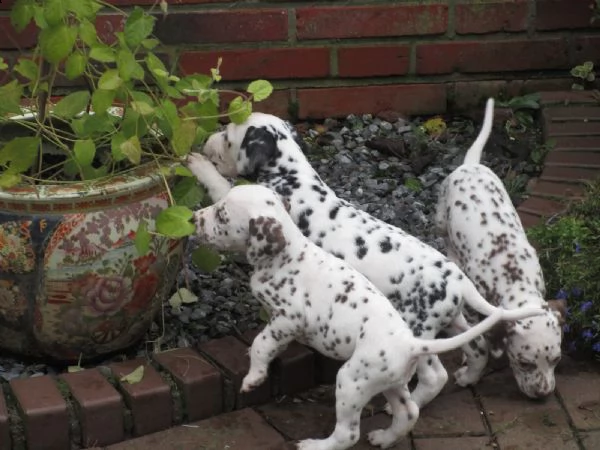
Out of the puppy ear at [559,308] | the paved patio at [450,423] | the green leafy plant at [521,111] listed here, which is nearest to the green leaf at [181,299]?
the paved patio at [450,423]

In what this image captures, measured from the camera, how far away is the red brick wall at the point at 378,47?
5535 millimetres

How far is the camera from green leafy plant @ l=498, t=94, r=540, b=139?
570 centimetres

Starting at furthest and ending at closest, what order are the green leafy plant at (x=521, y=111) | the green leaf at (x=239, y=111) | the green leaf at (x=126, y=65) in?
the green leafy plant at (x=521, y=111) < the green leaf at (x=239, y=111) < the green leaf at (x=126, y=65)

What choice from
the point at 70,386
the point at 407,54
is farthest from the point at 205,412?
the point at 407,54

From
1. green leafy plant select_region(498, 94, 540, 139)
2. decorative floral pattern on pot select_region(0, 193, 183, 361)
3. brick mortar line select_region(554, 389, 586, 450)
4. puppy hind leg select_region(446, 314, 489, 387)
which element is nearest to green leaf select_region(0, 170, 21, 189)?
decorative floral pattern on pot select_region(0, 193, 183, 361)

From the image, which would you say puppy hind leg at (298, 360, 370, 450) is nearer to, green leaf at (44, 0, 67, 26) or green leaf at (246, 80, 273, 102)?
green leaf at (246, 80, 273, 102)

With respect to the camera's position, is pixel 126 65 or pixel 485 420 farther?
pixel 485 420

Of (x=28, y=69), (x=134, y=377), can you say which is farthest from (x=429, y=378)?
(x=28, y=69)

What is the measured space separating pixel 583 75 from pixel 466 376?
7.94 ft

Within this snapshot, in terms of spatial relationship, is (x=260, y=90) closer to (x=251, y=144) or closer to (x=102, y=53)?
(x=251, y=144)

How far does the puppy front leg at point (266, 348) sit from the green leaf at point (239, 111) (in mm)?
788

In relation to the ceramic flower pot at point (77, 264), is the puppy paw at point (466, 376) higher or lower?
lower

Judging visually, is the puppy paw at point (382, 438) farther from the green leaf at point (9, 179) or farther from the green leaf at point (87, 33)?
the green leaf at point (87, 33)

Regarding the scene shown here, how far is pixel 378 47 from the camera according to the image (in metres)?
5.69
